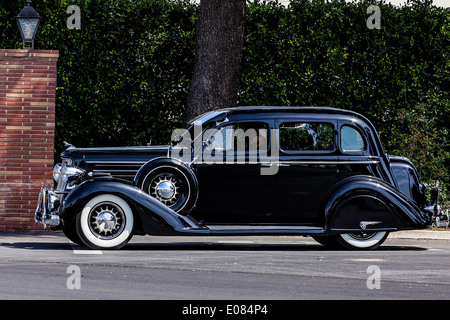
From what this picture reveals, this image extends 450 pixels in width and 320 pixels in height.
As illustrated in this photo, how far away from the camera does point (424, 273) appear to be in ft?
29.7

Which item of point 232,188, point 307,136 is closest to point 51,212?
point 232,188

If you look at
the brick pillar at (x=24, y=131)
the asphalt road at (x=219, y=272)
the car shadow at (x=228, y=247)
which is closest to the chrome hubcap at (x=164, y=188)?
the asphalt road at (x=219, y=272)

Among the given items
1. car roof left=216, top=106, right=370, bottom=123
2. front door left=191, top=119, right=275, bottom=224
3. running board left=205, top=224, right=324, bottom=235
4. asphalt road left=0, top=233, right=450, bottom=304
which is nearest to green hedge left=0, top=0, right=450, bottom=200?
asphalt road left=0, top=233, right=450, bottom=304

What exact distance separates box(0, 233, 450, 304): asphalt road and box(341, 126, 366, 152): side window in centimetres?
142

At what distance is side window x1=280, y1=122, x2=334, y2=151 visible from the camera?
437 inches

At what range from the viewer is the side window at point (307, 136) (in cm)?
1109

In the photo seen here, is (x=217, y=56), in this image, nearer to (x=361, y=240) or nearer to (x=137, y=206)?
(x=361, y=240)

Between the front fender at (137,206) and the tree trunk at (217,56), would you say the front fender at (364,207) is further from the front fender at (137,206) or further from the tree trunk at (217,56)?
the tree trunk at (217,56)

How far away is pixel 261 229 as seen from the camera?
10.9 m

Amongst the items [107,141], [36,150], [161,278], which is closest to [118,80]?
[107,141]

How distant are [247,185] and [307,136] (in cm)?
108

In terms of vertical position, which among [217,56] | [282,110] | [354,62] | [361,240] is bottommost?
[361,240]
